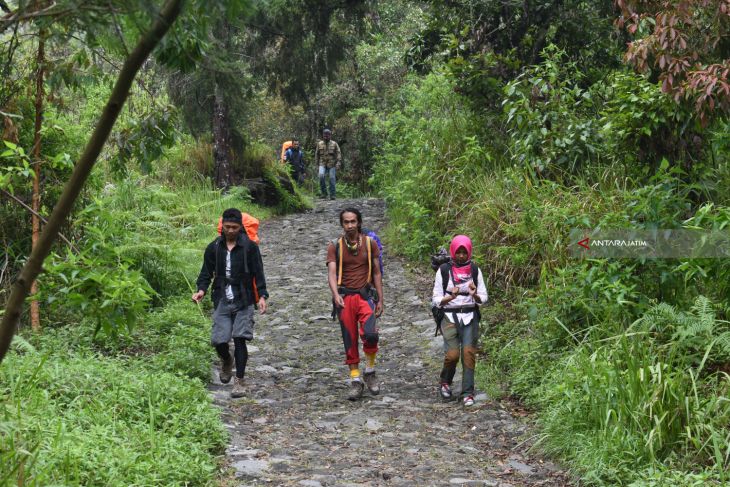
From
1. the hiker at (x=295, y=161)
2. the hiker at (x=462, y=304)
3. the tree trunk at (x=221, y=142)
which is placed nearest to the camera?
the hiker at (x=462, y=304)

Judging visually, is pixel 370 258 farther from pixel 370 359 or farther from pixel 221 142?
pixel 221 142

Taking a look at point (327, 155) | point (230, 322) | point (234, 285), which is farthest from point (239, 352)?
point (327, 155)

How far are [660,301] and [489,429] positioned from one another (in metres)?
1.93

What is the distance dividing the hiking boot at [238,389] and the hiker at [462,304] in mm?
2088

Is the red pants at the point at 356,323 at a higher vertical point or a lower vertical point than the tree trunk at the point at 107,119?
lower

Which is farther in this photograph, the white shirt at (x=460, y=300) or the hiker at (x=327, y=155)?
the hiker at (x=327, y=155)

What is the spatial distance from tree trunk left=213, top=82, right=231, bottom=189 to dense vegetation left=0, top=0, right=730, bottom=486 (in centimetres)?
360

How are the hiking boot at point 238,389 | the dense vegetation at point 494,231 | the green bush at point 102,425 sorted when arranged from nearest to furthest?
1. the green bush at point 102,425
2. the dense vegetation at point 494,231
3. the hiking boot at point 238,389

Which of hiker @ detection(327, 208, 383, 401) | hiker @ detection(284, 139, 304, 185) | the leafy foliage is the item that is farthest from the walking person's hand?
hiker @ detection(284, 139, 304, 185)

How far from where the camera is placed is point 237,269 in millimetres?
8852

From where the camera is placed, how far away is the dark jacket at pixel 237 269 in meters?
8.87

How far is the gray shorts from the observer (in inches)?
345

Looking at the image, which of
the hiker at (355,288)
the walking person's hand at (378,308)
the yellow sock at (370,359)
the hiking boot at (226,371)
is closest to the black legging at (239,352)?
the hiking boot at (226,371)

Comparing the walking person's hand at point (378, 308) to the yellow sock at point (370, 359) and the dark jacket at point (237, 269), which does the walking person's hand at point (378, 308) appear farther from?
the dark jacket at point (237, 269)
